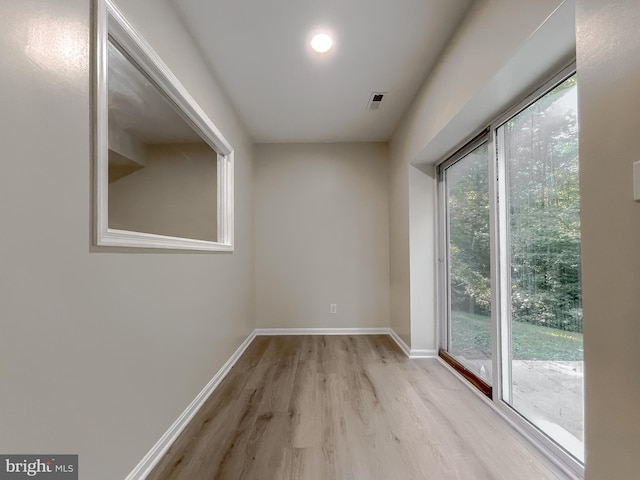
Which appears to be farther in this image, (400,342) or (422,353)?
(400,342)

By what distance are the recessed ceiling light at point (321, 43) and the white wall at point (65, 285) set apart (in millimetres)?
942

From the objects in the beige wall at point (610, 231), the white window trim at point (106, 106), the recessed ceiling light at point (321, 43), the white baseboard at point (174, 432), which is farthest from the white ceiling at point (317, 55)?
the white baseboard at point (174, 432)

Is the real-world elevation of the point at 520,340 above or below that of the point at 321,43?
below

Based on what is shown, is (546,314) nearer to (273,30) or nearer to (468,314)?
(468,314)

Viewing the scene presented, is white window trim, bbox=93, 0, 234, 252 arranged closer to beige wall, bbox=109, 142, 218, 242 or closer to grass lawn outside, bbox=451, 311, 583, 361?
beige wall, bbox=109, 142, 218, 242

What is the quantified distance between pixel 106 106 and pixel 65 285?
72 cm

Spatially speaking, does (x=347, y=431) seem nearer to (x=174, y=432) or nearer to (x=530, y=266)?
(x=174, y=432)

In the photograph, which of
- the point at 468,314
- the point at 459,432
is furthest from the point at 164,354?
the point at 468,314

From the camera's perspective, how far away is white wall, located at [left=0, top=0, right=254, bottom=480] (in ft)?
2.54

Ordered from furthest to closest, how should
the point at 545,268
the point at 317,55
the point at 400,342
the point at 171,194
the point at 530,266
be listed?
the point at 400,342 → the point at 317,55 → the point at 171,194 → the point at 530,266 → the point at 545,268

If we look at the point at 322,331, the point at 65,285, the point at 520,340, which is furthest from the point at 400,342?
the point at 65,285

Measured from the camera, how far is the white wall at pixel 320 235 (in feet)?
12.2

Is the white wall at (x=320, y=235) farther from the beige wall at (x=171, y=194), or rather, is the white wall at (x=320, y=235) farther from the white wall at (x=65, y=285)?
the white wall at (x=65, y=285)

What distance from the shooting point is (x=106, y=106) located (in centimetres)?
112
